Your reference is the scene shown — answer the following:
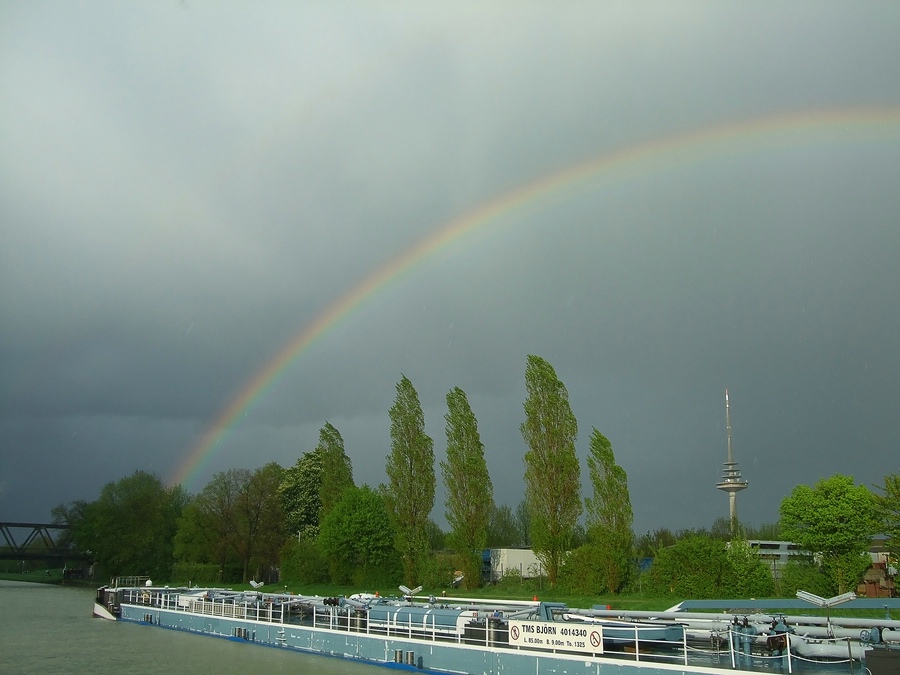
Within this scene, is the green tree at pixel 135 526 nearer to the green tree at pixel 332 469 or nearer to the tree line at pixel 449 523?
the tree line at pixel 449 523

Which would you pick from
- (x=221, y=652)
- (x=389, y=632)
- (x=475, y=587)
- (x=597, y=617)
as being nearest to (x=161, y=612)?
(x=221, y=652)

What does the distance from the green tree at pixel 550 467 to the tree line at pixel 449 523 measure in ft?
0.28

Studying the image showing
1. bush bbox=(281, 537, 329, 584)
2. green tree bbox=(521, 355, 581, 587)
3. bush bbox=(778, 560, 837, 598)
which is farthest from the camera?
bush bbox=(281, 537, 329, 584)

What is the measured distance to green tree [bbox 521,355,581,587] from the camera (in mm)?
58438

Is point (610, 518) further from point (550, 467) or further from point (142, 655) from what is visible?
point (142, 655)

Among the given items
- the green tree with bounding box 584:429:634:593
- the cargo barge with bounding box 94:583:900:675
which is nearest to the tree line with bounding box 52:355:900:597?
the green tree with bounding box 584:429:634:593

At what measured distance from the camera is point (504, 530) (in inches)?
5448

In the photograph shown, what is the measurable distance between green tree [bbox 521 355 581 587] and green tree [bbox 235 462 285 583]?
153 ft

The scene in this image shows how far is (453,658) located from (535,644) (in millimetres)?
5453

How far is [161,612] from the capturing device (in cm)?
6197

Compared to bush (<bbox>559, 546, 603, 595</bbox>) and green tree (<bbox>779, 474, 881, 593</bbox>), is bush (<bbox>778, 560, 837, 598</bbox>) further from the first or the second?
bush (<bbox>559, 546, 603, 595</bbox>)

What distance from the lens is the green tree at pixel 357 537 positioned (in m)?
76.0

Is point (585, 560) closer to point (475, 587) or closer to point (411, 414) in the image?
point (475, 587)

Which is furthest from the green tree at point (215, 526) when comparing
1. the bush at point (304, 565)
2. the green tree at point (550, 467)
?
the green tree at point (550, 467)
